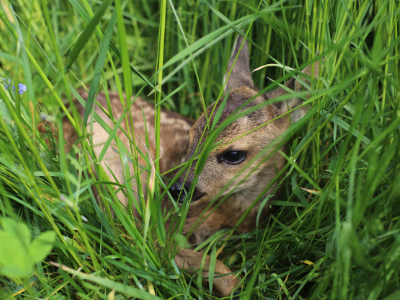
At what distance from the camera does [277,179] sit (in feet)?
5.82

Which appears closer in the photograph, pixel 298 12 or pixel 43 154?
pixel 43 154

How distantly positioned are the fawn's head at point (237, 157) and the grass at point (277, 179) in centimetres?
19

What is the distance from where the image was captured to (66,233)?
1.61m

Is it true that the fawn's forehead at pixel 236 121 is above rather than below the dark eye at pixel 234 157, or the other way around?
above

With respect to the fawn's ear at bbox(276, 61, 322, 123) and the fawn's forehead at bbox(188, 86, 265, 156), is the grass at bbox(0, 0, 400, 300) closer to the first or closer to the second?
the fawn's ear at bbox(276, 61, 322, 123)

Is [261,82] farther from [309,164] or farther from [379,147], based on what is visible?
[379,147]

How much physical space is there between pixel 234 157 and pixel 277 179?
13.3 inches

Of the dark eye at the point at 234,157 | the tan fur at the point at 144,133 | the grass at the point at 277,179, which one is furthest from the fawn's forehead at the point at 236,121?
the tan fur at the point at 144,133

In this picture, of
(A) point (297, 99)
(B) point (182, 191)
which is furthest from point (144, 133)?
(A) point (297, 99)

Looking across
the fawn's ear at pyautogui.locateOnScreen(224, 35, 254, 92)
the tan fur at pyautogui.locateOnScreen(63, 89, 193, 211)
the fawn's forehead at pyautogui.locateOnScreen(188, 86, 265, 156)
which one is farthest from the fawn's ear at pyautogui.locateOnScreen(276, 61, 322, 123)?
the tan fur at pyautogui.locateOnScreen(63, 89, 193, 211)

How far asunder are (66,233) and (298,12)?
2.06m

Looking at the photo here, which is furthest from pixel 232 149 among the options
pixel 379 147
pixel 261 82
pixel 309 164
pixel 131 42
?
pixel 131 42

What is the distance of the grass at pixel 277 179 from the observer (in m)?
1.10

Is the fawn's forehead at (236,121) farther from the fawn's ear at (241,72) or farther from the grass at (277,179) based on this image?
the grass at (277,179)
